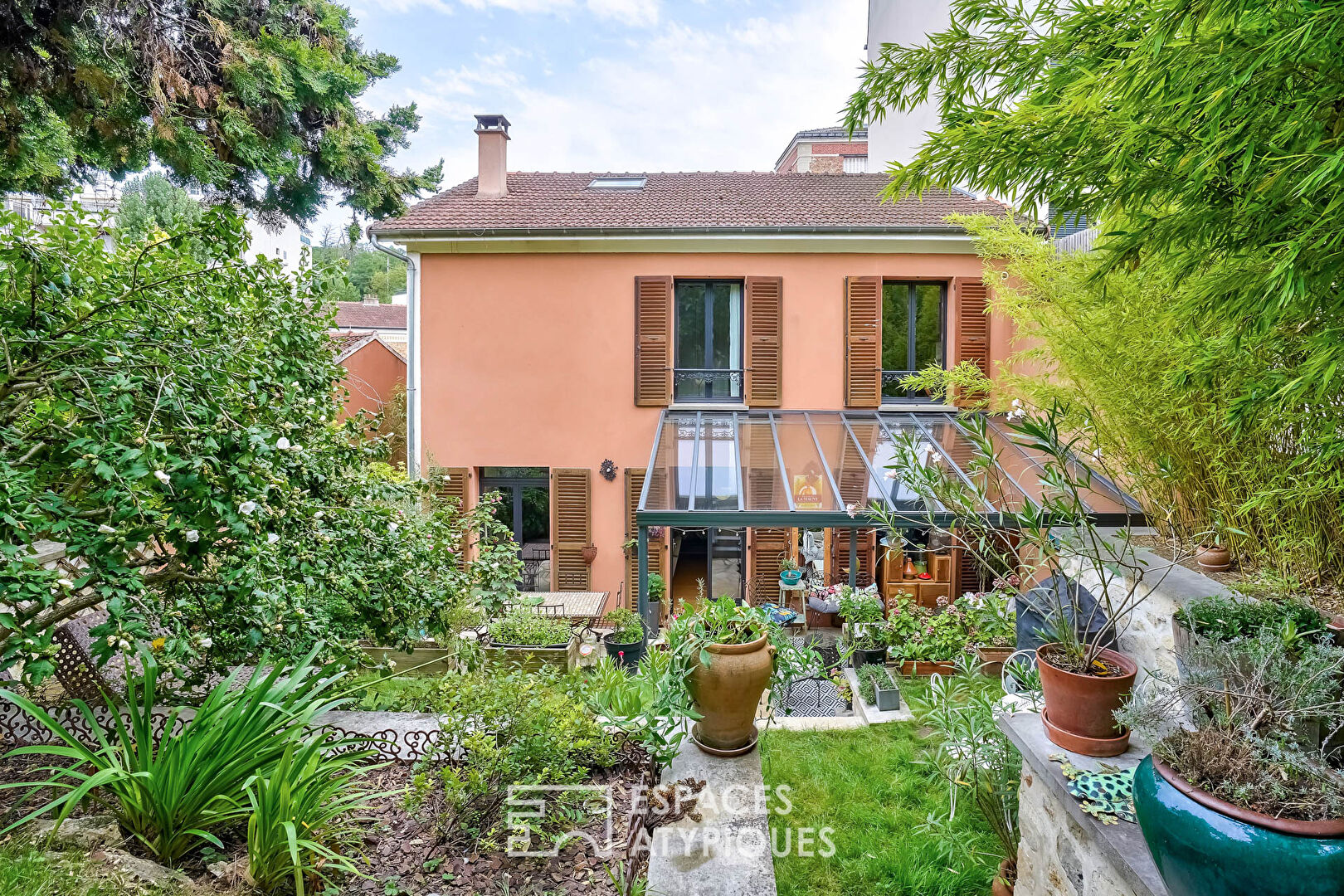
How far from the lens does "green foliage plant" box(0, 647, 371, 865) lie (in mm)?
2191

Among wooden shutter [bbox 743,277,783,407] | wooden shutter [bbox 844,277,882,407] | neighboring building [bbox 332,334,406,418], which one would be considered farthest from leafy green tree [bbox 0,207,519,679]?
neighboring building [bbox 332,334,406,418]

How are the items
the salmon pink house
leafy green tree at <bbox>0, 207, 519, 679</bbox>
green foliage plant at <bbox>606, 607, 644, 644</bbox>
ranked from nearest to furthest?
1. leafy green tree at <bbox>0, 207, 519, 679</bbox>
2. green foliage plant at <bbox>606, 607, 644, 644</bbox>
3. the salmon pink house

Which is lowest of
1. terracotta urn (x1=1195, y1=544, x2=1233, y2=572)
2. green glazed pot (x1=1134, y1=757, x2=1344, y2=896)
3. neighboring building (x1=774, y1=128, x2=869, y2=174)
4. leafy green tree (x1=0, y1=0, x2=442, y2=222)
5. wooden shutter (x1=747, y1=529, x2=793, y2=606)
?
wooden shutter (x1=747, y1=529, x2=793, y2=606)

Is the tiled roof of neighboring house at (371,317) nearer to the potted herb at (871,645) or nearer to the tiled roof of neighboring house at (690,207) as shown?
the tiled roof of neighboring house at (690,207)

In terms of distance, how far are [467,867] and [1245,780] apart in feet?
7.83

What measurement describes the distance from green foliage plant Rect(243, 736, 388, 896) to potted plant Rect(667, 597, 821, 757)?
4.43 ft

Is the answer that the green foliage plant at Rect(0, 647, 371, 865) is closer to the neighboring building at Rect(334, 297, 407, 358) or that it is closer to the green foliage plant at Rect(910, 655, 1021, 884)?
the green foliage plant at Rect(910, 655, 1021, 884)

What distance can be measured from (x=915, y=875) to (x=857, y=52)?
19.9 meters

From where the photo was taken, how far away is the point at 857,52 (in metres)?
17.6

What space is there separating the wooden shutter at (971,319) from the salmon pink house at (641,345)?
2 cm

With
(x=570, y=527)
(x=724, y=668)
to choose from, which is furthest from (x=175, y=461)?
(x=570, y=527)

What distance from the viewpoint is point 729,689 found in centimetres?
291

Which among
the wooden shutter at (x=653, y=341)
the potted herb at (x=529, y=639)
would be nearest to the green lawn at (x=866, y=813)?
the potted herb at (x=529, y=639)

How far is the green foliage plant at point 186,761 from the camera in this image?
2.19 meters
